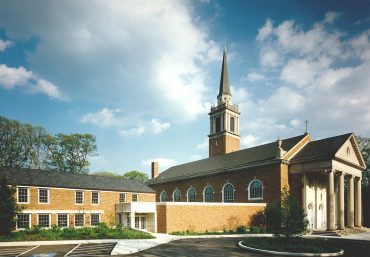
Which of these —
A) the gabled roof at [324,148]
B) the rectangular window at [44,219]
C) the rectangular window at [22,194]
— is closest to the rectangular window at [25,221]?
the rectangular window at [44,219]

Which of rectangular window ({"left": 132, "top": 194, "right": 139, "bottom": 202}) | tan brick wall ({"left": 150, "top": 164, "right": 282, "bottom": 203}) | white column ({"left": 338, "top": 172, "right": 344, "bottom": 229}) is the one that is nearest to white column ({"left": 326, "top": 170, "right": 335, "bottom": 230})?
white column ({"left": 338, "top": 172, "right": 344, "bottom": 229})

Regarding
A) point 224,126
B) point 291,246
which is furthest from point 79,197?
point 224,126

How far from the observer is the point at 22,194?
3150cm

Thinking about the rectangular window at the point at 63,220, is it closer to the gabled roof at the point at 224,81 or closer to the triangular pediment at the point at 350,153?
the triangular pediment at the point at 350,153

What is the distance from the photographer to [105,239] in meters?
22.8

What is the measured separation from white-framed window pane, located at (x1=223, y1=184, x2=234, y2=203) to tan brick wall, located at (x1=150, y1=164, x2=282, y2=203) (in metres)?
0.63

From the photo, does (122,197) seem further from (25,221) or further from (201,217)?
(201,217)

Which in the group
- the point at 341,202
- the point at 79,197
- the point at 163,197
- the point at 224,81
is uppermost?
the point at 224,81

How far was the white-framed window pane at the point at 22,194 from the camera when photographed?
31252 millimetres

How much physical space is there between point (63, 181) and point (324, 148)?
2979 cm

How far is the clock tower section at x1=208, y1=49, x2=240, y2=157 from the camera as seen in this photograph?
167ft

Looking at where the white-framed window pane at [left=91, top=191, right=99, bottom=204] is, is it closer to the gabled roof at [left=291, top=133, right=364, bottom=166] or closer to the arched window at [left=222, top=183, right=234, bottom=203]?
the arched window at [left=222, top=183, right=234, bottom=203]

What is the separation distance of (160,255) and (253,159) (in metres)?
23.4

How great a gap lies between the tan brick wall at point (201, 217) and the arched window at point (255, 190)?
2.95 meters
